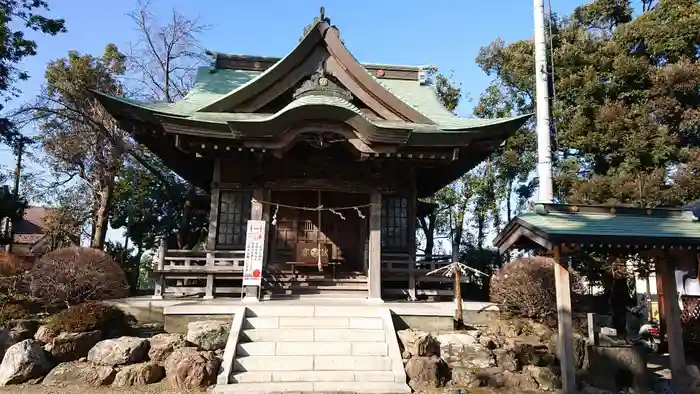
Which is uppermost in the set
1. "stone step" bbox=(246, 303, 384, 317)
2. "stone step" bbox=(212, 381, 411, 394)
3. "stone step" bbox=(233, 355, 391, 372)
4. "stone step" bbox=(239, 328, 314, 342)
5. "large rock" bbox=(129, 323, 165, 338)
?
"stone step" bbox=(246, 303, 384, 317)

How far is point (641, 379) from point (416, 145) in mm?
6359

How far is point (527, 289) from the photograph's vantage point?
936 centimetres

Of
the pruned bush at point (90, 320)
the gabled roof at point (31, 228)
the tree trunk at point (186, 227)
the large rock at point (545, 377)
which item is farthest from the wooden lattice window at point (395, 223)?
the gabled roof at point (31, 228)

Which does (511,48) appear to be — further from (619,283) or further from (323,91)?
(323,91)

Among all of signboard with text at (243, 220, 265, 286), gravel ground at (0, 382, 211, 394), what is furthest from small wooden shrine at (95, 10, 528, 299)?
gravel ground at (0, 382, 211, 394)

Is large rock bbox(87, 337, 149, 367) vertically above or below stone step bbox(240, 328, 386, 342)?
below

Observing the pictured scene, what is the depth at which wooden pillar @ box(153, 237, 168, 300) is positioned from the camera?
1031cm

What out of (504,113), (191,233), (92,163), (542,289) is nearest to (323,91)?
(542,289)

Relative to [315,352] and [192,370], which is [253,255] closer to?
[315,352]

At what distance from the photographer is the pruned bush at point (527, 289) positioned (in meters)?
9.24

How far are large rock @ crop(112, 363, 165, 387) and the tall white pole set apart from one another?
326 inches

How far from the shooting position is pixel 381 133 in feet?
33.5

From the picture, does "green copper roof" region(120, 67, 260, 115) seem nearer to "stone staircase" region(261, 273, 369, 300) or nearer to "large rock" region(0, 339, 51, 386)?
"stone staircase" region(261, 273, 369, 300)

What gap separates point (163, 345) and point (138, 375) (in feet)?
2.43
